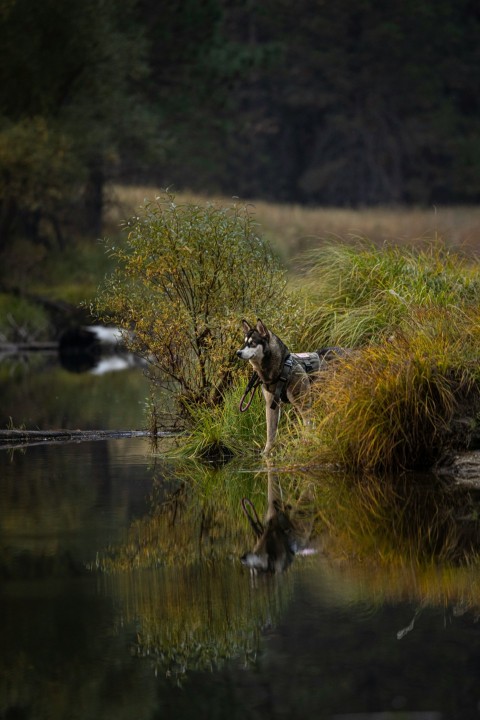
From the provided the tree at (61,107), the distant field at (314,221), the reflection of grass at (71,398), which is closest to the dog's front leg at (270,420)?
the reflection of grass at (71,398)

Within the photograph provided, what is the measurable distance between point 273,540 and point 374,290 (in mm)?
6848

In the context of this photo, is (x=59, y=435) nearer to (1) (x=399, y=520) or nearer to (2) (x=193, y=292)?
(2) (x=193, y=292)

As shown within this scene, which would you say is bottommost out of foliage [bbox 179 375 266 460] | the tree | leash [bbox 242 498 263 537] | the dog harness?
the tree

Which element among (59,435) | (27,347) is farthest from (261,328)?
(27,347)

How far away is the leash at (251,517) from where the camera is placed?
8.98 m

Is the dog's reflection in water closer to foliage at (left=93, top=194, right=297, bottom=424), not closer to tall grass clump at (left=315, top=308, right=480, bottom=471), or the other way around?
tall grass clump at (left=315, top=308, right=480, bottom=471)

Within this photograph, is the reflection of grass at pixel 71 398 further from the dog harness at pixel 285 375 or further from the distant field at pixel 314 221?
the distant field at pixel 314 221

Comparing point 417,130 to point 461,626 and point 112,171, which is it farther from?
point 461,626

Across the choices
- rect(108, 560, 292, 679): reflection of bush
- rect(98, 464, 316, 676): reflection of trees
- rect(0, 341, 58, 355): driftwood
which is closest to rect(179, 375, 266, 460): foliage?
rect(98, 464, 316, 676): reflection of trees

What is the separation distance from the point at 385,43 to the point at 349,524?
215 ft

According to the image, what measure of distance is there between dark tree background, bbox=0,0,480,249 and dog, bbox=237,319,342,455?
34.4 metres

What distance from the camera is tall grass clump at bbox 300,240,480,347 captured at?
1405cm

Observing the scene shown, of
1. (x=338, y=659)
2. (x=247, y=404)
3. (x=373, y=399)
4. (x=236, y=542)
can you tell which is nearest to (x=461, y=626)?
(x=338, y=659)

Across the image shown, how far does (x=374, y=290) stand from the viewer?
15.0 m
